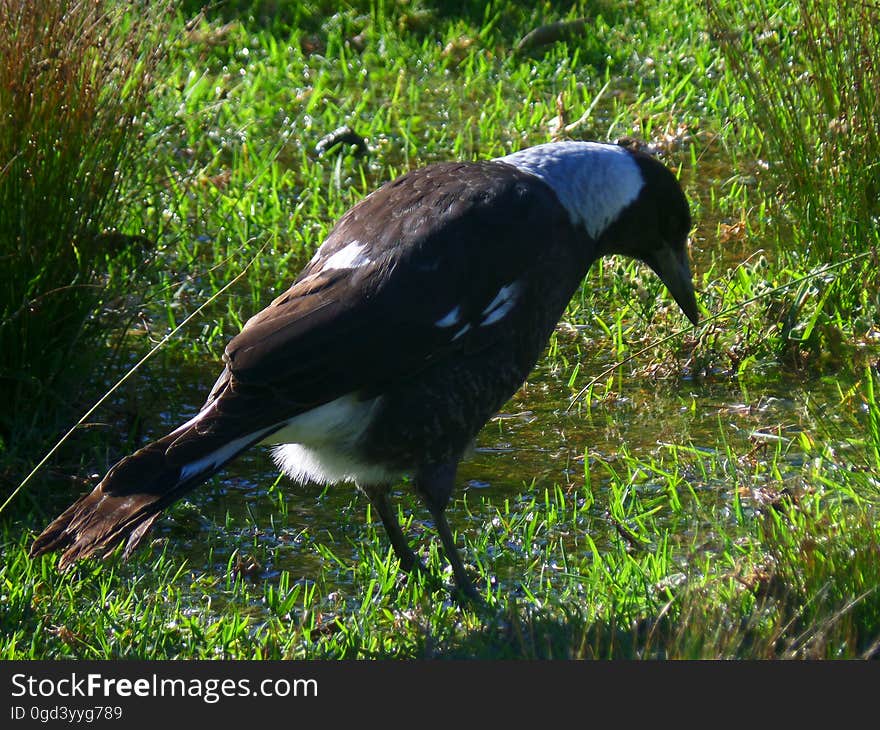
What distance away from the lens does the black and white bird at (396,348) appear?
355 cm

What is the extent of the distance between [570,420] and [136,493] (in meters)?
1.69

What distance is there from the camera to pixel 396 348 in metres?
3.68

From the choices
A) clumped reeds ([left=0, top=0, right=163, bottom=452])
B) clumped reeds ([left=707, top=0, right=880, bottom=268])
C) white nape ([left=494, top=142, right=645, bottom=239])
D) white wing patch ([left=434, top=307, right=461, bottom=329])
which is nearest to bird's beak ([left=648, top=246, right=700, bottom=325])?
white nape ([left=494, top=142, right=645, bottom=239])

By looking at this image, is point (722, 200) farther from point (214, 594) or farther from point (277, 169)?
point (214, 594)

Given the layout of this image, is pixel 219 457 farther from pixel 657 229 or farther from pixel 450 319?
pixel 657 229

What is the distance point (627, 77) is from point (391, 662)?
15.4ft

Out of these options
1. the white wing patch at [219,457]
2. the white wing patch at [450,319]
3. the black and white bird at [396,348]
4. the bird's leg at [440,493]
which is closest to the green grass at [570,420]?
the bird's leg at [440,493]

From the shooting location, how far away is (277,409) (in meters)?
3.59

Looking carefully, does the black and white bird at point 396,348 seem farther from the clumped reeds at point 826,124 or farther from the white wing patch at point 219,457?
the clumped reeds at point 826,124

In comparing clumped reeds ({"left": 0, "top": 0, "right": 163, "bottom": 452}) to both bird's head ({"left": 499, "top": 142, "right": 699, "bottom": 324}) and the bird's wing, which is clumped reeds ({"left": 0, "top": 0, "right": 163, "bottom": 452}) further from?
bird's head ({"left": 499, "top": 142, "right": 699, "bottom": 324})

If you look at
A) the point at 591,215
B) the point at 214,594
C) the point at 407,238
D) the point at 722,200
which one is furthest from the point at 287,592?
the point at 722,200

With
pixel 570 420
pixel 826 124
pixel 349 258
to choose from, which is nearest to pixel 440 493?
pixel 349 258

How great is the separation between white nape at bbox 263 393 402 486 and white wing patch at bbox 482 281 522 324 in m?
0.35

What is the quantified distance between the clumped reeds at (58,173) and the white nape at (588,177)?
1154 millimetres
